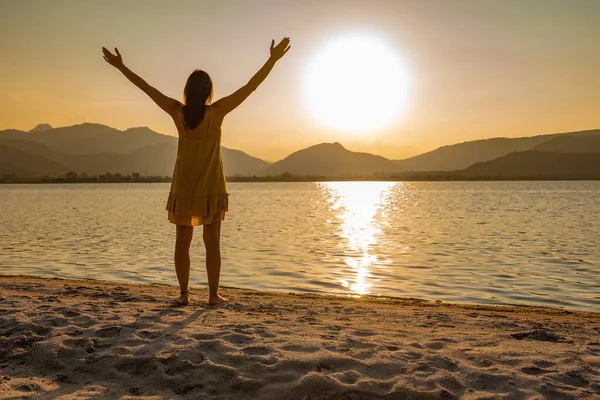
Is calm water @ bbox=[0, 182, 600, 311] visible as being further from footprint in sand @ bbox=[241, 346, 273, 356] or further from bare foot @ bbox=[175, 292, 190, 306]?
footprint in sand @ bbox=[241, 346, 273, 356]

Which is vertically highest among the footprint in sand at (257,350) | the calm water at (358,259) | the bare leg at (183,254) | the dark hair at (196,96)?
the dark hair at (196,96)

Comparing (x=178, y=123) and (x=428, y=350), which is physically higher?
(x=178, y=123)

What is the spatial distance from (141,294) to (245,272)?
4.38 metres

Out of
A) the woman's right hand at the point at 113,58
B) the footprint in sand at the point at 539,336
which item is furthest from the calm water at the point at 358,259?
the woman's right hand at the point at 113,58

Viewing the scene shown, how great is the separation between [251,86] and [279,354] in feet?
9.78

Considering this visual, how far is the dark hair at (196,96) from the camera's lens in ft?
18.8

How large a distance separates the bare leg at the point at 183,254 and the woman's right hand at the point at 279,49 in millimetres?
2193

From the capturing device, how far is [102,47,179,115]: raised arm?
593 cm

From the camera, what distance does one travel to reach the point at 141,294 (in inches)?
291

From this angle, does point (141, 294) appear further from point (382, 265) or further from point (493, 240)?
point (493, 240)

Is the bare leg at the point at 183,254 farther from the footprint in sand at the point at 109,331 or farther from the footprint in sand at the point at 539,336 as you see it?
the footprint in sand at the point at 539,336

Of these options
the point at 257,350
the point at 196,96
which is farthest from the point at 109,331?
the point at 196,96

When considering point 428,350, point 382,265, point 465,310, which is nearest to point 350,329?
point 428,350

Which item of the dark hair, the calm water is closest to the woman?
the dark hair
